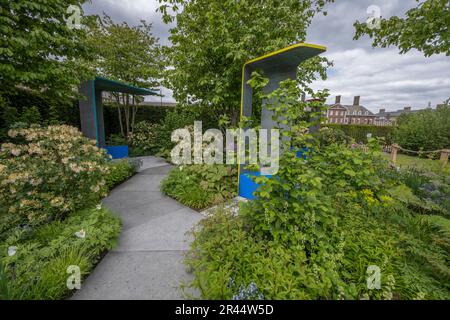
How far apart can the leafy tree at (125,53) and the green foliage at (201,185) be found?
19.9 ft

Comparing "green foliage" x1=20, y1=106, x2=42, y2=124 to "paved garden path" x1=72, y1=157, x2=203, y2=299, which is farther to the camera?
"green foliage" x1=20, y1=106, x2=42, y2=124

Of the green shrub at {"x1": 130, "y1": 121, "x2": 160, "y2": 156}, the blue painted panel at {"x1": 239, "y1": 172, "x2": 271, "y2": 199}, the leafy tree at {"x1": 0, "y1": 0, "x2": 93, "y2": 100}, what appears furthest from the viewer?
A: the green shrub at {"x1": 130, "y1": 121, "x2": 160, "y2": 156}

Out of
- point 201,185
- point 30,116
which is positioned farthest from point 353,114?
point 30,116

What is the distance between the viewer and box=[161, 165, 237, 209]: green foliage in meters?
3.75

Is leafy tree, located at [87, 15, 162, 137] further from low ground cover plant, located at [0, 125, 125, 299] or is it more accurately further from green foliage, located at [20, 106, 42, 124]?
low ground cover plant, located at [0, 125, 125, 299]

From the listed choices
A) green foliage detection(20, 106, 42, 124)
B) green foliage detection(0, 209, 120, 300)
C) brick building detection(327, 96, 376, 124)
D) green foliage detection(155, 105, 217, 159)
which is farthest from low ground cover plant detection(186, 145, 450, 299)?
brick building detection(327, 96, 376, 124)

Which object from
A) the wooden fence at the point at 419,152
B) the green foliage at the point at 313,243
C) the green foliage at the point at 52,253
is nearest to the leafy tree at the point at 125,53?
the green foliage at the point at 52,253

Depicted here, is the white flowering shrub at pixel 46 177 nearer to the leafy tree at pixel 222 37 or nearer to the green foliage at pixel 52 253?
the green foliage at pixel 52 253

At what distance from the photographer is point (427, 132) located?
12398 millimetres

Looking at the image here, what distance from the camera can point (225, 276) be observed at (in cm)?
167

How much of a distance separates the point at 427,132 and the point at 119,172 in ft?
61.4

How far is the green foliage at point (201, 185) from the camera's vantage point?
3751 millimetres

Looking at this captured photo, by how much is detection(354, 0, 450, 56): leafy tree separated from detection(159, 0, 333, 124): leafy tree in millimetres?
1883

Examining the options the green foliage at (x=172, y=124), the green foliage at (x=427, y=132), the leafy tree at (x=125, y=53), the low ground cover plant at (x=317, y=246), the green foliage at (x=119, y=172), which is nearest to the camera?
the low ground cover plant at (x=317, y=246)
